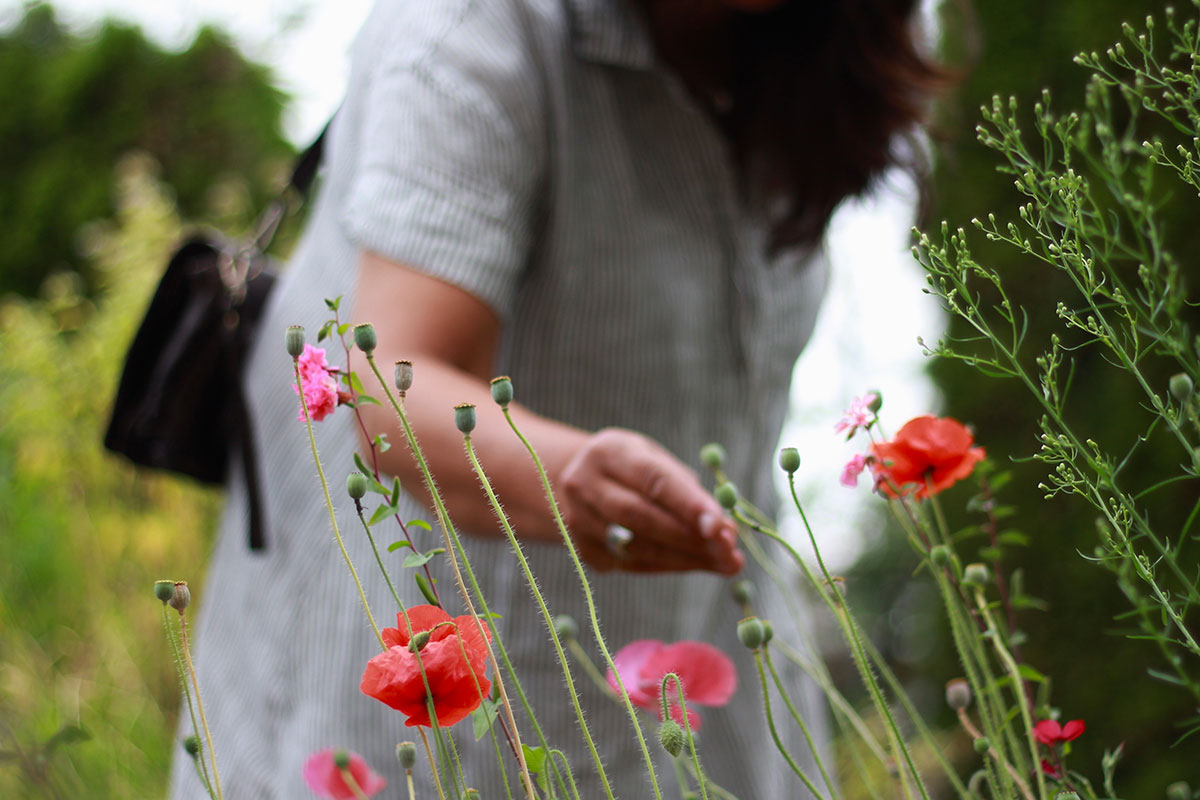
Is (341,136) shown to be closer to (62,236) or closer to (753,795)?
(753,795)

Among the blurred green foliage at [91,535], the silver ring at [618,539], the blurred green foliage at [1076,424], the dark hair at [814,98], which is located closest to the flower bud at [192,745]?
the silver ring at [618,539]

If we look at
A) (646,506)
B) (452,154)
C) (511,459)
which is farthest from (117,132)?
(646,506)

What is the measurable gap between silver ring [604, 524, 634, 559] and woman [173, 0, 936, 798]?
0.07 m

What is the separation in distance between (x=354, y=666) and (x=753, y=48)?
0.82 m

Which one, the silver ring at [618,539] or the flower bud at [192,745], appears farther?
the silver ring at [618,539]

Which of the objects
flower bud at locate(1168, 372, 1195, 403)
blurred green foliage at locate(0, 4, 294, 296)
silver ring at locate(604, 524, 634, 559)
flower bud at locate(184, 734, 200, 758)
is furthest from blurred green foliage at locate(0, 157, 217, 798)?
blurred green foliage at locate(0, 4, 294, 296)

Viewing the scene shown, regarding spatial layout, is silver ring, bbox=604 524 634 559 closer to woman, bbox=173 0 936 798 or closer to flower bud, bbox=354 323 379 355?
woman, bbox=173 0 936 798

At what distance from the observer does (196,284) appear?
1169 mm

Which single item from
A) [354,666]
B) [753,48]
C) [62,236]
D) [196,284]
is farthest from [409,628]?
[62,236]

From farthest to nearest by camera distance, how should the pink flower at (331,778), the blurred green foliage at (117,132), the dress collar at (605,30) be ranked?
the blurred green foliage at (117,132)
the dress collar at (605,30)
the pink flower at (331,778)

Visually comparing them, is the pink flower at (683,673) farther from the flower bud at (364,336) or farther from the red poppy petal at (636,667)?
the flower bud at (364,336)

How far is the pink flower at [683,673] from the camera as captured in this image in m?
0.51

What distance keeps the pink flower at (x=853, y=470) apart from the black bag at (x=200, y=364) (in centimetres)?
73

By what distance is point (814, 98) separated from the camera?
48.4 inches
